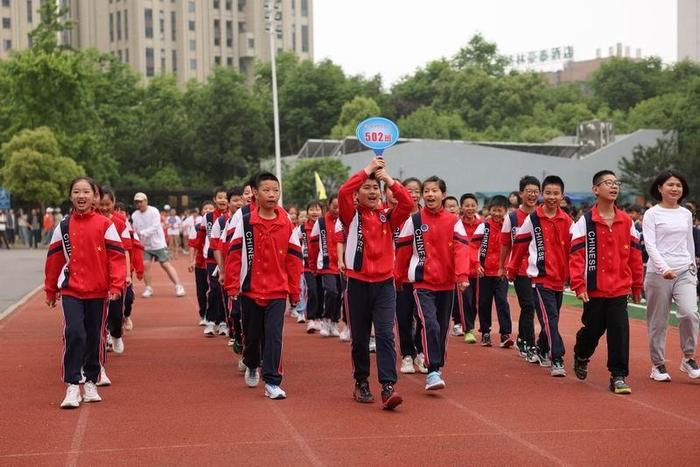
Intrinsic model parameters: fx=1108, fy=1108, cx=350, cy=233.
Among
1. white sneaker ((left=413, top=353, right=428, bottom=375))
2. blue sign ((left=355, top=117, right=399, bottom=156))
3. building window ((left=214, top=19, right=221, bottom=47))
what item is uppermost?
building window ((left=214, top=19, right=221, bottom=47))

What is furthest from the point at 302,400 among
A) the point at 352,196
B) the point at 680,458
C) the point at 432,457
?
the point at 680,458

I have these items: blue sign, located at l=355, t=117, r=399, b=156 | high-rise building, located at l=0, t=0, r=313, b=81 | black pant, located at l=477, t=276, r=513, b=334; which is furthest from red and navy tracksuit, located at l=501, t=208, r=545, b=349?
high-rise building, located at l=0, t=0, r=313, b=81

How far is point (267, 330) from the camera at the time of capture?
938 cm

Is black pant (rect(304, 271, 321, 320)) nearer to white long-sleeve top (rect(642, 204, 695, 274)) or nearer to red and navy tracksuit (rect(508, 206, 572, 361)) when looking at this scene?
red and navy tracksuit (rect(508, 206, 572, 361))

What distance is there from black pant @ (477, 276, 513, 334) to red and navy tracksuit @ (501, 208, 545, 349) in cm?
106

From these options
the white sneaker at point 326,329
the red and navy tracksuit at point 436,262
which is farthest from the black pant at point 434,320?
Answer: the white sneaker at point 326,329

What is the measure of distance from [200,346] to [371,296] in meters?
4.88

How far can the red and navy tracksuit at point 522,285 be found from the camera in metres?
11.7

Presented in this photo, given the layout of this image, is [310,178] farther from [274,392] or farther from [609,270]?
[274,392]

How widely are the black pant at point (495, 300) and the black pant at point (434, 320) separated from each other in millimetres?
3137

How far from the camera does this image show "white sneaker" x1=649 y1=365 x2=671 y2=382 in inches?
396

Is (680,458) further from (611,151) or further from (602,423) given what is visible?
(611,151)

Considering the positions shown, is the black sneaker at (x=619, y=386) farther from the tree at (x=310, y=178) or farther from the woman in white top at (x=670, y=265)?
the tree at (x=310, y=178)

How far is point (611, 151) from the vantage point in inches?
2159
